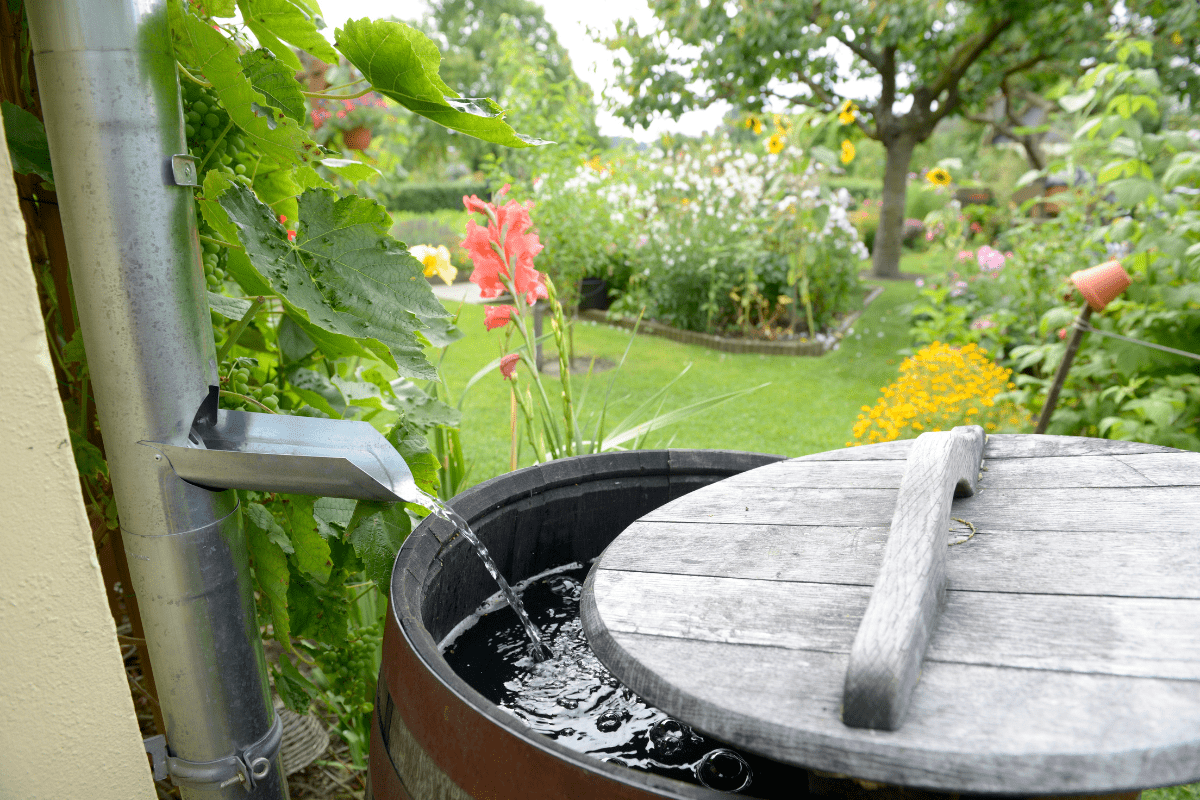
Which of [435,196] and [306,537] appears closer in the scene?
[306,537]

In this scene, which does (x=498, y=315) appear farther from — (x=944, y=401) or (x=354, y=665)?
(x=944, y=401)

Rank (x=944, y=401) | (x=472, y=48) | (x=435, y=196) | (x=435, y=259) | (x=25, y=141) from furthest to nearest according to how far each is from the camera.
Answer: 1. (x=472, y=48)
2. (x=435, y=196)
3. (x=944, y=401)
4. (x=435, y=259)
5. (x=25, y=141)

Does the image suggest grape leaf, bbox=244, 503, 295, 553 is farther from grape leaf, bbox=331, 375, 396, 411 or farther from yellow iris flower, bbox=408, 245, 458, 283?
yellow iris flower, bbox=408, 245, 458, 283

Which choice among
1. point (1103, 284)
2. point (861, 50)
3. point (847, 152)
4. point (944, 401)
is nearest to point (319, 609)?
point (1103, 284)

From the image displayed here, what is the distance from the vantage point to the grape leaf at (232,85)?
0.76 metres

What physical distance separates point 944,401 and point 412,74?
8.44 feet

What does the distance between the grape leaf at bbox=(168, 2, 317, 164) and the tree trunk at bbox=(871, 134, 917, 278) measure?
27.9ft

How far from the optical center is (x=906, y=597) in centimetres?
63

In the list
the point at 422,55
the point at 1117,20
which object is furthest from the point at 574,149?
the point at 422,55

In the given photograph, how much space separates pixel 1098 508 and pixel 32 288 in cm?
114

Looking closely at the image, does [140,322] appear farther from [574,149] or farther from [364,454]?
[574,149]

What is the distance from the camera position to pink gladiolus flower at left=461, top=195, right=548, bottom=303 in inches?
60.6

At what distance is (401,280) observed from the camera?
876mm

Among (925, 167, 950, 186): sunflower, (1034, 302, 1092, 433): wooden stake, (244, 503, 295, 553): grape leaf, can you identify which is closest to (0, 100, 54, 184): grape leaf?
(244, 503, 295, 553): grape leaf
